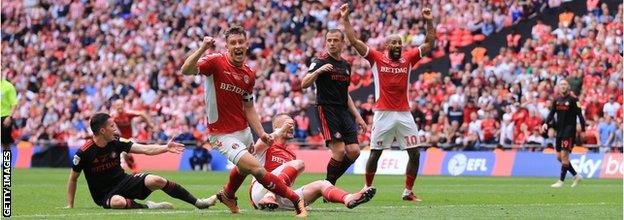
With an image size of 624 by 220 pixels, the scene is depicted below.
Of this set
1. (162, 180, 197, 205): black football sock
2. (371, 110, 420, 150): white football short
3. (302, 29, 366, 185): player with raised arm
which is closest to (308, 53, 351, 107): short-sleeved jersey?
(302, 29, 366, 185): player with raised arm

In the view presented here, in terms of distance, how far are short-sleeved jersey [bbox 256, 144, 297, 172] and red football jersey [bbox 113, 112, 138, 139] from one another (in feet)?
39.6

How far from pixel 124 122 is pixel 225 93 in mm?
13493

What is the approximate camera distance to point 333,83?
1819 centimetres

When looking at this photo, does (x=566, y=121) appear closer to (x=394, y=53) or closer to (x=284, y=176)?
(x=394, y=53)

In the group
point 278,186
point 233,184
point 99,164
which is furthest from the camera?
point 99,164

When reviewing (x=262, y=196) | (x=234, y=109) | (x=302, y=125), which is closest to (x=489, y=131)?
(x=302, y=125)

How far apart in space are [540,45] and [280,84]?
29.0 ft

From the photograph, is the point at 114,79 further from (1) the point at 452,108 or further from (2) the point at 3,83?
(2) the point at 3,83

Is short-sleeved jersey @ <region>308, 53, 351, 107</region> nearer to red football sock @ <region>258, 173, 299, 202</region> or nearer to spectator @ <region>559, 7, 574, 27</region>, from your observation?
red football sock @ <region>258, 173, 299, 202</region>

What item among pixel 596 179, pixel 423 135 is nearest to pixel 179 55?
pixel 423 135

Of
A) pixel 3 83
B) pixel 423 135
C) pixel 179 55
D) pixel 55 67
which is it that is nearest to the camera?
pixel 3 83

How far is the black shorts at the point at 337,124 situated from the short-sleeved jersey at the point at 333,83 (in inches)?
3.9

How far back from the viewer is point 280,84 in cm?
4091

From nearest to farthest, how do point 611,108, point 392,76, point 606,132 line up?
point 392,76 → point 606,132 → point 611,108
